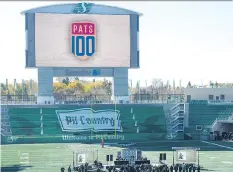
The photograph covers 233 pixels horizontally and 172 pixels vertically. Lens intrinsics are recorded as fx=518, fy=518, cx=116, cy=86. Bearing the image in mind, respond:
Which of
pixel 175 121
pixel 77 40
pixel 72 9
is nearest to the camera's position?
pixel 77 40

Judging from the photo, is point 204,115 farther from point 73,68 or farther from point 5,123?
point 5,123

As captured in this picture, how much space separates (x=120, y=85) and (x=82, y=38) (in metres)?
6.38

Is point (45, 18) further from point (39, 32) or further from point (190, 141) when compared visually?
point (190, 141)

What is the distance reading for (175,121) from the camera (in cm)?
5088

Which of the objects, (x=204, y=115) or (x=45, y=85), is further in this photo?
(x=204, y=115)

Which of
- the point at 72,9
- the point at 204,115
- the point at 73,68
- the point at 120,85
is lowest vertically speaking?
the point at 204,115

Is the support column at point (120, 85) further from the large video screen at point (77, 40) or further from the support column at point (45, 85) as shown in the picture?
the support column at point (45, 85)

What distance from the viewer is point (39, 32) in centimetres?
4950

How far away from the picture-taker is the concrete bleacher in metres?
A: 47.4

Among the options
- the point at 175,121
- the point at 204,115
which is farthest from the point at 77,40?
the point at 204,115

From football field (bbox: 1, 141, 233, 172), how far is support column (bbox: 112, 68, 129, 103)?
7929mm

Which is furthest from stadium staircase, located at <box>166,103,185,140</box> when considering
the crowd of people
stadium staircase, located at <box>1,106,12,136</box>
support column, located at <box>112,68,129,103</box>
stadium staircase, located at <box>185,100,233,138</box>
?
the crowd of people

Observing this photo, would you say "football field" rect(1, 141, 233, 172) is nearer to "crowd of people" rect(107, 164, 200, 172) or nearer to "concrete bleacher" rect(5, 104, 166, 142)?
"crowd of people" rect(107, 164, 200, 172)

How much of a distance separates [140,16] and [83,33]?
21.3ft
